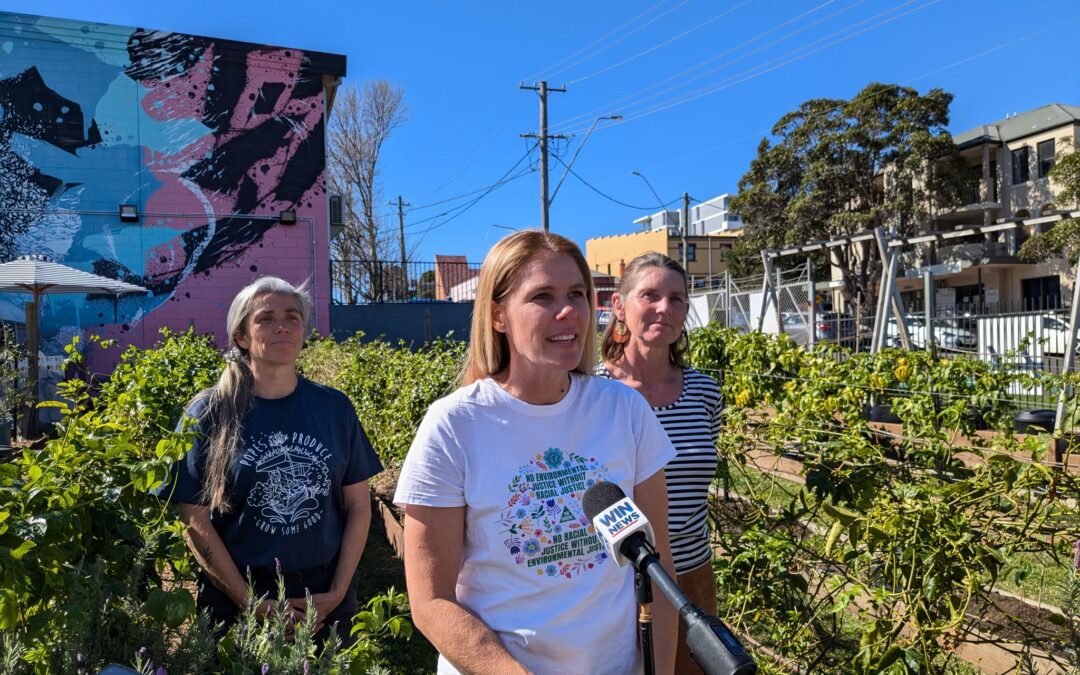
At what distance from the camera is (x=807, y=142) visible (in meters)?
38.6

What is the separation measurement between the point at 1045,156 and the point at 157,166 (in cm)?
3756

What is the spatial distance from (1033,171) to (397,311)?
31.8 m

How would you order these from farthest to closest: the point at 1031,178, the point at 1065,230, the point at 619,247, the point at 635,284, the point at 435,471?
the point at 619,247 → the point at 1031,178 → the point at 1065,230 → the point at 635,284 → the point at 435,471

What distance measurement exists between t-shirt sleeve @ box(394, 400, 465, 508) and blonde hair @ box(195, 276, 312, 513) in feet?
3.76

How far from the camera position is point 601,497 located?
148 centimetres

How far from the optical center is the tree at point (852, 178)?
117ft

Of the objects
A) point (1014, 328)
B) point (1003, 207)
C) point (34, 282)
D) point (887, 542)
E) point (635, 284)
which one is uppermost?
point (1003, 207)

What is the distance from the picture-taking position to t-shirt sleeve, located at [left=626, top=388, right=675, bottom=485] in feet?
6.28

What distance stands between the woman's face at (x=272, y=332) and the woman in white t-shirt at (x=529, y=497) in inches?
47.8

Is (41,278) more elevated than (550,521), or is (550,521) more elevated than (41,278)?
(41,278)

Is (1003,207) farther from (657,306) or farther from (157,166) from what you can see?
(657,306)

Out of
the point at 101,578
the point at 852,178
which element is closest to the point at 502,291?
the point at 101,578

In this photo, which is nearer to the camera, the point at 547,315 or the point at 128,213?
the point at 547,315

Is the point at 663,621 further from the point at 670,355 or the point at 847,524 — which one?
the point at 670,355
